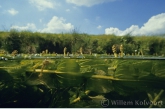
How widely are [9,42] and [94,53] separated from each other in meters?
1.32

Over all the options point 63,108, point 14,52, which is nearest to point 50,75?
point 63,108

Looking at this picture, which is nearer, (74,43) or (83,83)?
(83,83)

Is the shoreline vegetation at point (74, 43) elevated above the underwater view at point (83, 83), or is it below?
above

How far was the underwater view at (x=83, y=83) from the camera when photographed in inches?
141

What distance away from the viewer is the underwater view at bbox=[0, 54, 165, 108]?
11.7 feet

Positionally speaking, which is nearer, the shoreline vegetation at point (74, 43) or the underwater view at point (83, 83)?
the underwater view at point (83, 83)

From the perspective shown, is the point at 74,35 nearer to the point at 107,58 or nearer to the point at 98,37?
the point at 98,37

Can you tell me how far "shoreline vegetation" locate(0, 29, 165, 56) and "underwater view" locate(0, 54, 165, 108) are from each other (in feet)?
1.34

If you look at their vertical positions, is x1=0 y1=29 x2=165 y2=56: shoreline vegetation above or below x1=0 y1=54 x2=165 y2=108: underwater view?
above

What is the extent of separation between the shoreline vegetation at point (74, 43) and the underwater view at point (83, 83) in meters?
0.41

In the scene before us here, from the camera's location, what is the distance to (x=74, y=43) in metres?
4.18

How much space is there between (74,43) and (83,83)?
82cm

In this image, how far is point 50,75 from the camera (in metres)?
3.62

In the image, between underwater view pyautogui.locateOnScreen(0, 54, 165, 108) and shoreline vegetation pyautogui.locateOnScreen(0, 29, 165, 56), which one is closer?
underwater view pyautogui.locateOnScreen(0, 54, 165, 108)
